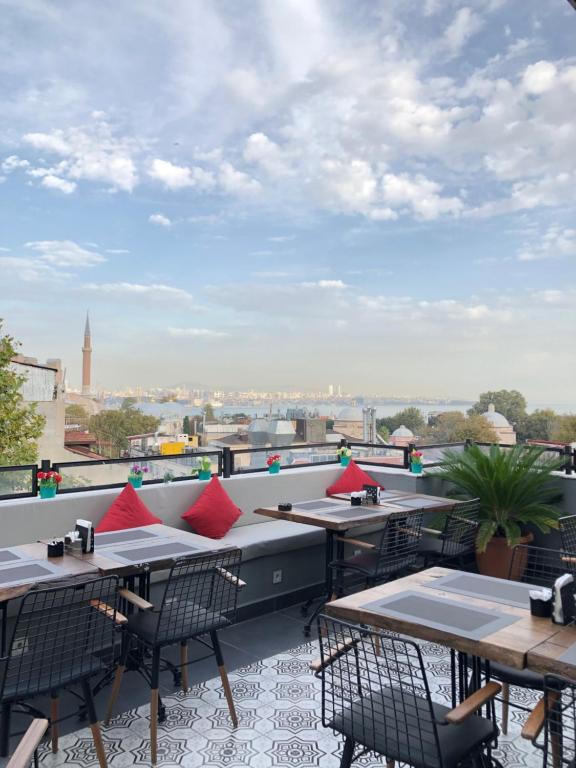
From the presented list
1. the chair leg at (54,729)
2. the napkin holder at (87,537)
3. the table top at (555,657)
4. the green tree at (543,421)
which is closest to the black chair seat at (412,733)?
the table top at (555,657)

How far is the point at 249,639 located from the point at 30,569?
6.28 feet

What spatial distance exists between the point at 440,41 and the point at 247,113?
362 inches

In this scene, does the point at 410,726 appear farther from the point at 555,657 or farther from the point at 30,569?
the point at 30,569

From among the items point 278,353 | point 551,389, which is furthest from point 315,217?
point 551,389

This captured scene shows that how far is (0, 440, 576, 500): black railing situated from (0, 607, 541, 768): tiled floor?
157cm

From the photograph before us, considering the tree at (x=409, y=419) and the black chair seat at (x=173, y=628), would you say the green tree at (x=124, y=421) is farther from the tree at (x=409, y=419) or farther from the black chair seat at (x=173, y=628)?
the black chair seat at (x=173, y=628)

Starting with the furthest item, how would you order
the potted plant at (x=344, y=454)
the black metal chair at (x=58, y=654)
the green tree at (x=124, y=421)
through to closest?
the green tree at (x=124, y=421) < the potted plant at (x=344, y=454) < the black metal chair at (x=58, y=654)

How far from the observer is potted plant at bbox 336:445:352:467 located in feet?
22.1

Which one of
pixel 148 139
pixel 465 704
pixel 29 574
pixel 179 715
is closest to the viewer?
pixel 465 704

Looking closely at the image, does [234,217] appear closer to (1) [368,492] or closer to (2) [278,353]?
(2) [278,353]

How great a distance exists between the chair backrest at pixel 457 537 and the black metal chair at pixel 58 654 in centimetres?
293

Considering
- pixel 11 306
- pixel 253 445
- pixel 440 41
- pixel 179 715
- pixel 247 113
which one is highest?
pixel 247 113

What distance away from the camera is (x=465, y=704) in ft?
6.65

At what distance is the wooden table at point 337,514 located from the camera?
183 inches
